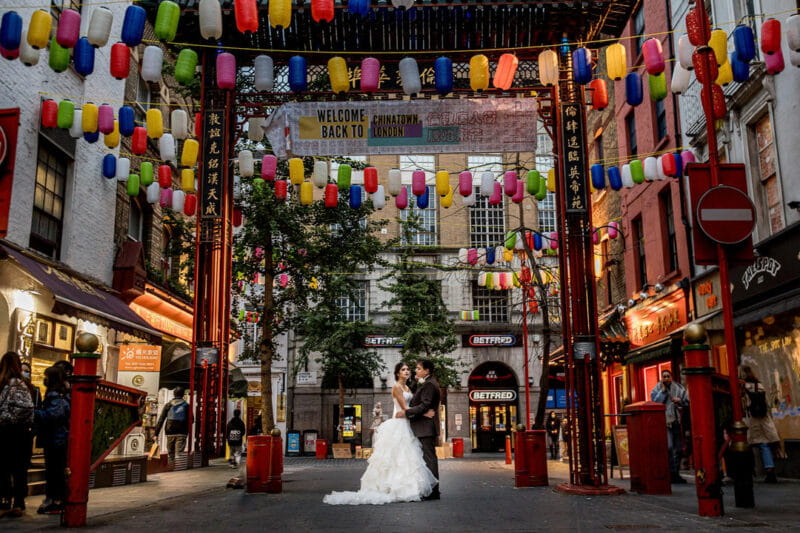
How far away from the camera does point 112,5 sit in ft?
63.4

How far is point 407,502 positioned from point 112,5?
14943 mm

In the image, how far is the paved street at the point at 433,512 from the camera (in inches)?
303

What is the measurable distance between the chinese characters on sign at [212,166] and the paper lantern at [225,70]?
0.90m

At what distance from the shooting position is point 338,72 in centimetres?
1434

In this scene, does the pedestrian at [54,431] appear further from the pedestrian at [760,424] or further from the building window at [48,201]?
the pedestrian at [760,424]

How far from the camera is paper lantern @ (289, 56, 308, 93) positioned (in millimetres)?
14359

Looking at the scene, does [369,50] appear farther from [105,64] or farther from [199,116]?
[105,64]

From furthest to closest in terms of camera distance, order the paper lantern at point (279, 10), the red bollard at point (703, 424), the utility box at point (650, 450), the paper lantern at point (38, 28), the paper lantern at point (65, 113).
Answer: the paper lantern at point (65, 113) → the paper lantern at point (279, 10) → the paper lantern at point (38, 28) → the utility box at point (650, 450) → the red bollard at point (703, 424)

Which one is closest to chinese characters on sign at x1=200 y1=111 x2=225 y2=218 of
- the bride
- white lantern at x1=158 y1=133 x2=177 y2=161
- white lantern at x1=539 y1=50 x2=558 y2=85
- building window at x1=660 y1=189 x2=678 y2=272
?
white lantern at x1=158 y1=133 x2=177 y2=161

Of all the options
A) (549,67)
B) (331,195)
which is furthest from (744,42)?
(331,195)

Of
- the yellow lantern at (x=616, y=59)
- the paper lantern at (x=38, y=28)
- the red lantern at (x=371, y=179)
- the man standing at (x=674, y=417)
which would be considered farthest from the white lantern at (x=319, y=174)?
the man standing at (x=674, y=417)

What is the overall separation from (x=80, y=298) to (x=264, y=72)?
223 inches

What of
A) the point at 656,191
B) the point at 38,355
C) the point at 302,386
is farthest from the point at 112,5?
the point at 302,386

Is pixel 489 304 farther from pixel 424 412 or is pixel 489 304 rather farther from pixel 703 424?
pixel 703 424
